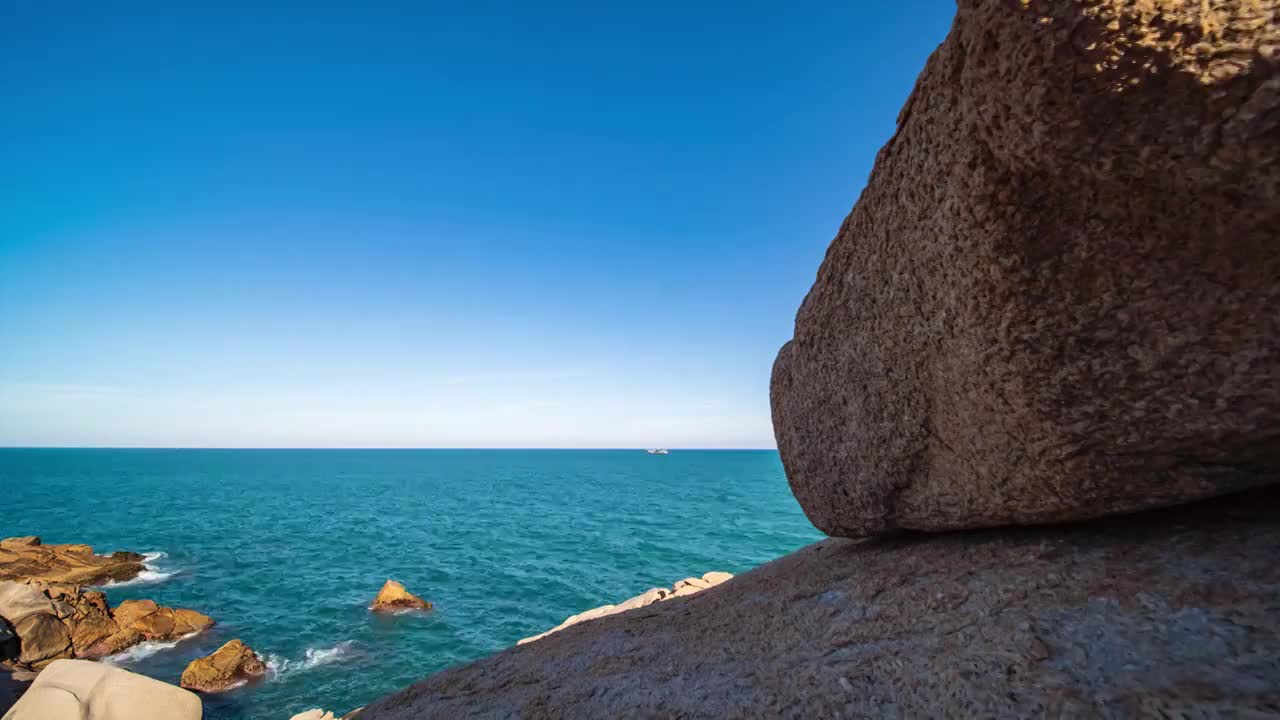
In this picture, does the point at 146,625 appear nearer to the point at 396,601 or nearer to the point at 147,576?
the point at 396,601

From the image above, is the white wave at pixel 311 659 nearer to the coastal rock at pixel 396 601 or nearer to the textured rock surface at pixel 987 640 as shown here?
the coastal rock at pixel 396 601

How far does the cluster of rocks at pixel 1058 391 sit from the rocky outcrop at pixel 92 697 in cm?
1280

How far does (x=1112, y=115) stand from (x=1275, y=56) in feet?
1.62

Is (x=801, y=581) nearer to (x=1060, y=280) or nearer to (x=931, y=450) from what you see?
(x=931, y=450)

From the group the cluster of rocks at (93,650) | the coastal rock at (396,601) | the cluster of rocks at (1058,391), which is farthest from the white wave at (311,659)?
the cluster of rocks at (1058,391)

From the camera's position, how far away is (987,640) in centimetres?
324

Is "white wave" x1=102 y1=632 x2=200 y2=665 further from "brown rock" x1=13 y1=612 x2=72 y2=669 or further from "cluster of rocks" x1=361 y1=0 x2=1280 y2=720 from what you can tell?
"cluster of rocks" x1=361 y1=0 x2=1280 y2=720

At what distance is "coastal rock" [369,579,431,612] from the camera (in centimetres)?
2430

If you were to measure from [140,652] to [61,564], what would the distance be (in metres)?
15.7

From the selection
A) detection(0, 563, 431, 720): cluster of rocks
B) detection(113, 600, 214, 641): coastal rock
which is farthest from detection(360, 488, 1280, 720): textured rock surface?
detection(113, 600, 214, 641): coastal rock

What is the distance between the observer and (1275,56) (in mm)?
2098

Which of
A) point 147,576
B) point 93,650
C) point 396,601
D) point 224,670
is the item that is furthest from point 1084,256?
point 147,576

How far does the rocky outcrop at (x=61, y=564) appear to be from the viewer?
85.8ft

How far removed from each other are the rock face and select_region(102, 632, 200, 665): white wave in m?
26.8
